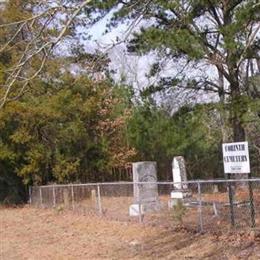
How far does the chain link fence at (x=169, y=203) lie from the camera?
15219 mm

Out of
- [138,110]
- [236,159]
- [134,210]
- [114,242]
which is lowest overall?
[114,242]

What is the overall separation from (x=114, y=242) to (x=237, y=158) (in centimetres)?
342

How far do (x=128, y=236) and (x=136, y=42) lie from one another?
33.8 feet

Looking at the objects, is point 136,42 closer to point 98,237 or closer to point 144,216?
point 144,216

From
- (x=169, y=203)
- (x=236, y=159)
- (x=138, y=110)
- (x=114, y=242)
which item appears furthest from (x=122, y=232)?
(x=138, y=110)

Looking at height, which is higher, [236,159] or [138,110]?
[138,110]

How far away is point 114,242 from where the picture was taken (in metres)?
14.8

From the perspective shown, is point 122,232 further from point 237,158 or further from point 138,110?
point 138,110

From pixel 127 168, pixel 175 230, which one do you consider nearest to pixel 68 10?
pixel 175 230

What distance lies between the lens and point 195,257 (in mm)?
11734

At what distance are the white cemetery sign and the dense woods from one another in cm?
512

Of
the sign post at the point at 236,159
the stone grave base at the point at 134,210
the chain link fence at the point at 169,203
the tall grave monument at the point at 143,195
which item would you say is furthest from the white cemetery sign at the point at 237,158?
the stone grave base at the point at 134,210

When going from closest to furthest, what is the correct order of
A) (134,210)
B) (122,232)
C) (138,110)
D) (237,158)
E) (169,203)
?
(237,158)
(122,232)
(169,203)
(134,210)
(138,110)

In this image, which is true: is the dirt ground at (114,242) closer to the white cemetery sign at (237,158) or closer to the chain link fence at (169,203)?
the chain link fence at (169,203)
